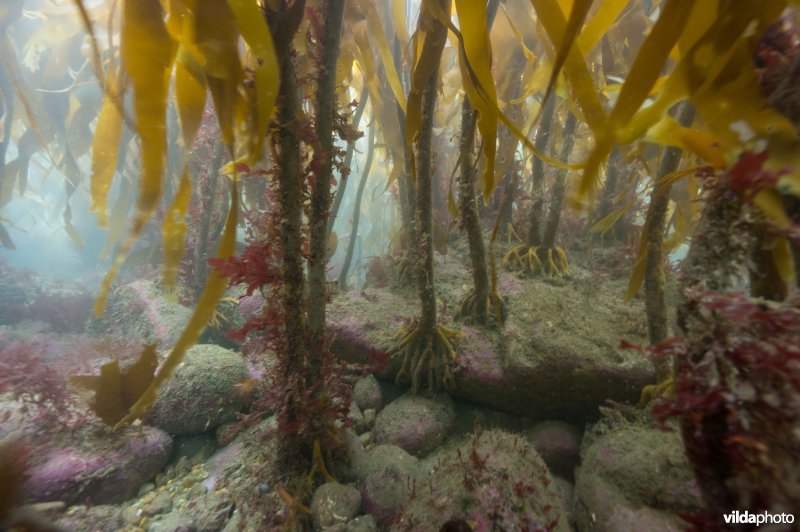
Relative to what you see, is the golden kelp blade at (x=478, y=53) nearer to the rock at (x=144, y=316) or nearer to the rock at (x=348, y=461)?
the rock at (x=348, y=461)

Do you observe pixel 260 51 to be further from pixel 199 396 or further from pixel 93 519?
pixel 93 519

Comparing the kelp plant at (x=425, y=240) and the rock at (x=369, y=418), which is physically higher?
the kelp plant at (x=425, y=240)

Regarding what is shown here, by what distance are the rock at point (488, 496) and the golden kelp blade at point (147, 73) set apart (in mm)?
1955

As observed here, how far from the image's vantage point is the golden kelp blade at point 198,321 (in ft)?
5.00

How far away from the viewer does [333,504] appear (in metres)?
2.11

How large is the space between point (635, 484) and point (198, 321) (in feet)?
8.42

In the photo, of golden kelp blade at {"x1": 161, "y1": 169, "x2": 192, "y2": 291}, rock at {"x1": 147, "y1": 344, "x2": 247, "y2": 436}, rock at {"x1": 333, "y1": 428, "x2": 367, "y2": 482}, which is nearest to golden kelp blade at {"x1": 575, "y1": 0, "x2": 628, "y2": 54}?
golden kelp blade at {"x1": 161, "y1": 169, "x2": 192, "y2": 291}

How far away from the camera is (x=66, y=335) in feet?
21.3

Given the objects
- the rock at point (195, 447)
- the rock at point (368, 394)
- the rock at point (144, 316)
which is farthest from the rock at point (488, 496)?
the rock at point (144, 316)

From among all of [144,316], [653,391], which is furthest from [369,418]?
[144,316]

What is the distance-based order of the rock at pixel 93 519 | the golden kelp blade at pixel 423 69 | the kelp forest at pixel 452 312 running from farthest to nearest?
the rock at pixel 93 519, the golden kelp blade at pixel 423 69, the kelp forest at pixel 452 312

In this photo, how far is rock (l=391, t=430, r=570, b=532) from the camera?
1701 millimetres

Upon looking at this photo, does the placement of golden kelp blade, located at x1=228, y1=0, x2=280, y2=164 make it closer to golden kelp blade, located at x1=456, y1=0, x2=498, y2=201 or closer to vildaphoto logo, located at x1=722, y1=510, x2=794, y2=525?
golden kelp blade, located at x1=456, y1=0, x2=498, y2=201

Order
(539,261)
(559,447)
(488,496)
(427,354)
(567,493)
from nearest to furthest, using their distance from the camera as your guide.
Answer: (488,496), (567,493), (559,447), (427,354), (539,261)
